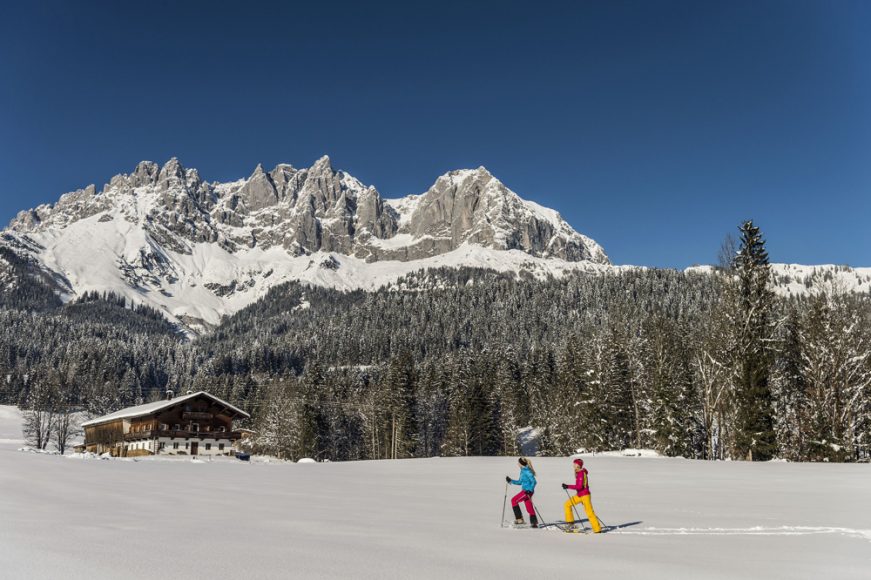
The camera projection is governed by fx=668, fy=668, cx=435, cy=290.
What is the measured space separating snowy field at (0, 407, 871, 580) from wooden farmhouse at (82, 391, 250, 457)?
5049 centimetres

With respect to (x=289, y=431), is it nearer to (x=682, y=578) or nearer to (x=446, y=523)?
(x=446, y=523)

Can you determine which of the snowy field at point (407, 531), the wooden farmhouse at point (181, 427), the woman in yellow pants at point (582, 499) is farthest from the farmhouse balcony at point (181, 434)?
the woman in yellow pants at point (582, 499)

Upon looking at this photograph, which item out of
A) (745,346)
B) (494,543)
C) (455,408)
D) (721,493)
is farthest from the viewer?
(455,408)

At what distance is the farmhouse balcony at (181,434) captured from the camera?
78.7 meters

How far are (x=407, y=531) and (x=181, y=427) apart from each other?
72.4 m

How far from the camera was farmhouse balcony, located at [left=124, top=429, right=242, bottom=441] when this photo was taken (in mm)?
78738

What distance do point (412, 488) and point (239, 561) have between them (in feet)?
66.7

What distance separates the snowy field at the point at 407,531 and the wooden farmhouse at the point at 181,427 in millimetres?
50489

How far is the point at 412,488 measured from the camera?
3044 cm

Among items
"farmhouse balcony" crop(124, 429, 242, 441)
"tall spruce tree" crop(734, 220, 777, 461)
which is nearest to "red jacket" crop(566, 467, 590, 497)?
"tall spruce tree" crop(734, 220, 777, 461)

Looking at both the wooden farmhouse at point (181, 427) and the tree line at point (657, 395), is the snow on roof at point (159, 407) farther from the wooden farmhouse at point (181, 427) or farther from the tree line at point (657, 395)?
the tree line at point (657, 395)

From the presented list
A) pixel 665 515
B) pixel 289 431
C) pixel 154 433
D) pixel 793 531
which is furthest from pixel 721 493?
pixel 289 431

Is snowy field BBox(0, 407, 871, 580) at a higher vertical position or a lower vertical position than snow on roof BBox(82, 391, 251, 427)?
lower

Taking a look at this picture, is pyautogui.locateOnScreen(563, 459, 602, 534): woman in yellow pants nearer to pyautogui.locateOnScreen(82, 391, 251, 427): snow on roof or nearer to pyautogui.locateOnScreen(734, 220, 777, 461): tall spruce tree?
pyautogui.locateOnScreen(734, 220, 777, 461): tall spruce tree
